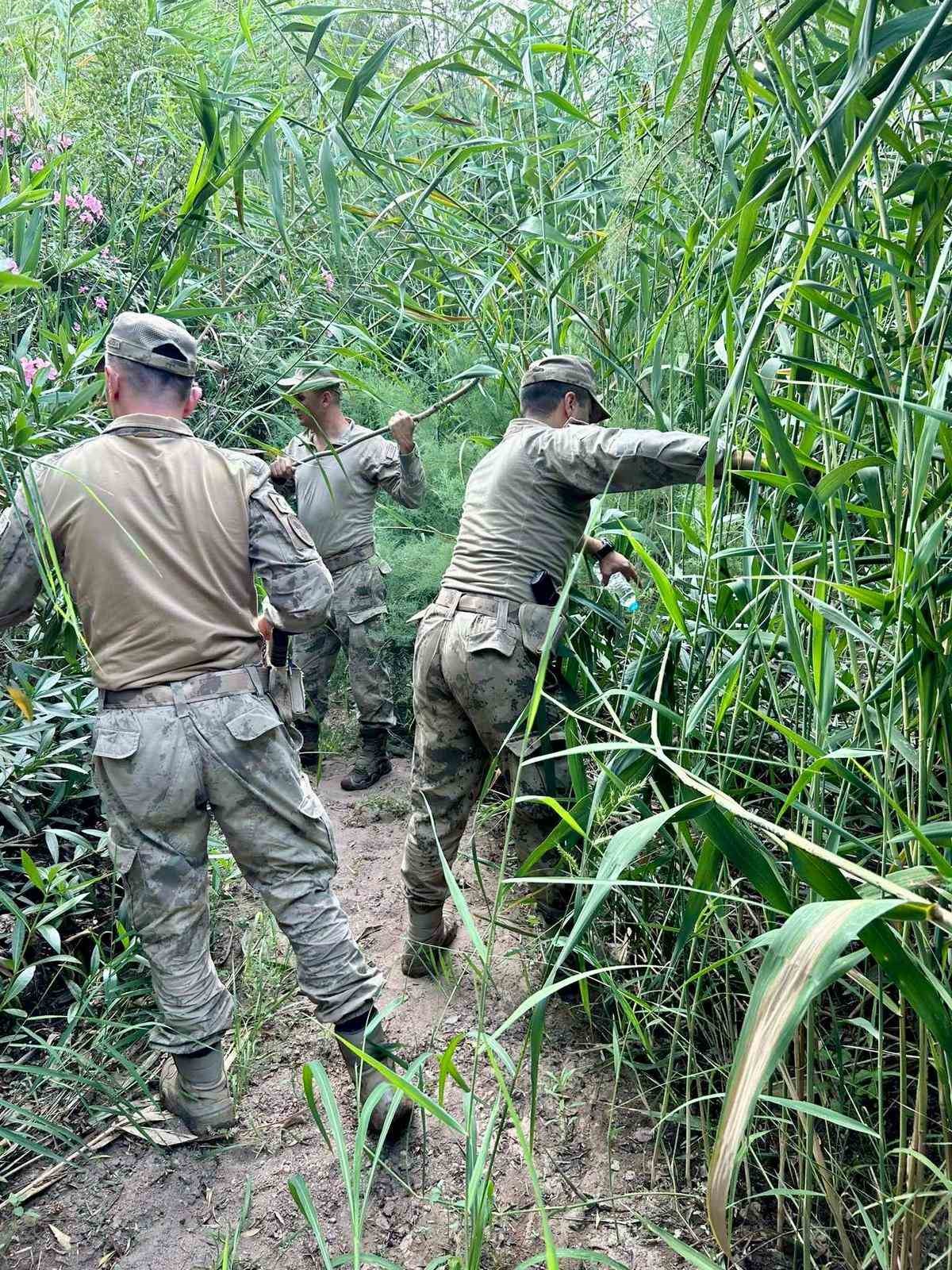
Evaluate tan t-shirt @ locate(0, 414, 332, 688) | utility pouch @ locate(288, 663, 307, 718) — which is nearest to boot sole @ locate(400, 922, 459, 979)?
utility pouch @ locate(288, 663, 307, 718)

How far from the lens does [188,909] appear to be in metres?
2.60

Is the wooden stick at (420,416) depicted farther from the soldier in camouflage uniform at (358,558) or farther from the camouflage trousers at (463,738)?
the soldier in camouflage uniform at (358,558)

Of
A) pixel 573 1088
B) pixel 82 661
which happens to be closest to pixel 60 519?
pixel 82 661

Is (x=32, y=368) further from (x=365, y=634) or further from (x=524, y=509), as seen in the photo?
(x=365, y=634)

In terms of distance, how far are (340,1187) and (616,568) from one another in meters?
1.77

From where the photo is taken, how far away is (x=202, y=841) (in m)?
2.66

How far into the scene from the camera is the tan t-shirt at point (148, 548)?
2.53 meters

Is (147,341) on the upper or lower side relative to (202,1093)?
upper

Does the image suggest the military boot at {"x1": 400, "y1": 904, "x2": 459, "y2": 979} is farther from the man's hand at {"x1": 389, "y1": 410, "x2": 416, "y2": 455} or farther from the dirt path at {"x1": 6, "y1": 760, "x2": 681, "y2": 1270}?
the man's hand at {"x1": 389, "y1": 410, "x2": 416, "y2": 455}

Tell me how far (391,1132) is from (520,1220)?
0.42m

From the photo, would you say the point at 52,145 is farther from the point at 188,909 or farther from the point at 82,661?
the point at 188,909

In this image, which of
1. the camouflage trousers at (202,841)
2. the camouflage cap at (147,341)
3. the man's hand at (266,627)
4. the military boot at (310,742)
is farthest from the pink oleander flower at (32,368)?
the military boot at (310,742)

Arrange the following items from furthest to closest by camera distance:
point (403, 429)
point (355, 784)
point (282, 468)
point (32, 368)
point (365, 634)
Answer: point (365, 634) → point (355, 784) → point (403, 429) → point (282, 468) → point (32, 368)

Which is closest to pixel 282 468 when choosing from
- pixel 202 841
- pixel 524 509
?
pixel 524 509
